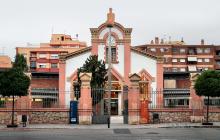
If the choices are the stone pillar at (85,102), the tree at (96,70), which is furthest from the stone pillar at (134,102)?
the tree at (96,70)

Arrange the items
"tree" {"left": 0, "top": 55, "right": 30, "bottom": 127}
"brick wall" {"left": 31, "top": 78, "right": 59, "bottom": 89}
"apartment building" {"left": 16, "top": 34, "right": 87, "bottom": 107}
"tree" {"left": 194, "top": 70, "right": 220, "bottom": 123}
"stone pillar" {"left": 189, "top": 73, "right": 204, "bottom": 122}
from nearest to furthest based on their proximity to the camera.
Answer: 1. "tree" {"left": 0, "top": 55, "right": 30, "bottom": 127}
2. "tree" {"left": 194, "top": 70, "right": 220, "bottom": 123}
3. "stone pillar" {"left": 189, "top": 73, "right": 204, "bottom": 122}
4. "brick wall" {"left": 31, "top": 78, "right": 59, "bottom": 89}
5. "apartment building" {"left": 16, "top": 34, "right": 87, "bottom": 107}

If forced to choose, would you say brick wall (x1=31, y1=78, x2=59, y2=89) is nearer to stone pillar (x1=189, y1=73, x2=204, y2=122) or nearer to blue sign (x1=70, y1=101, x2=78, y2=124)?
blue sign (x1=70, y1=101, x2=78, y2=124)

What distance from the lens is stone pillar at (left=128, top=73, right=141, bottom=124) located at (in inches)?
1379

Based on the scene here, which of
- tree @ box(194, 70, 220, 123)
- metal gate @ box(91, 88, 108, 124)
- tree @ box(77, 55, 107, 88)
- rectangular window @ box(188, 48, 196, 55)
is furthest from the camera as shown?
rectangular window @ box(188, 48, 196, 55)

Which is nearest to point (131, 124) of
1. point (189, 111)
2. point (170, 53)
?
point (189, 111)

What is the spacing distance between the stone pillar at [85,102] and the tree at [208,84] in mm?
7435

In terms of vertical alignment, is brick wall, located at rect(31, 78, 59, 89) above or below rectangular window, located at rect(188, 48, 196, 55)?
below

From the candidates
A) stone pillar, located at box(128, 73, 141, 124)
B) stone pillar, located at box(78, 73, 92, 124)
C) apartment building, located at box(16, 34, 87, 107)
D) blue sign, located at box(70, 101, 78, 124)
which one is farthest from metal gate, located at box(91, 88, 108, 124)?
apartment building, located at box(16, 34, 87, 107)

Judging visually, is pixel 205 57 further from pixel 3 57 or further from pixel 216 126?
pixel 216 126

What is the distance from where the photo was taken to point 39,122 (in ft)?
117

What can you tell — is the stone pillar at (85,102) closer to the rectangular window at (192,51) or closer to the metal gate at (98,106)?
the metal gate at (98,106)

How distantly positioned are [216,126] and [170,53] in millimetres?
82204

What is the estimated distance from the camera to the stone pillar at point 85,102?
35031 millimetres

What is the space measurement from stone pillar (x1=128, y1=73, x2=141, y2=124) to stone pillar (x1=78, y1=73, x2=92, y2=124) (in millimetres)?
2768
